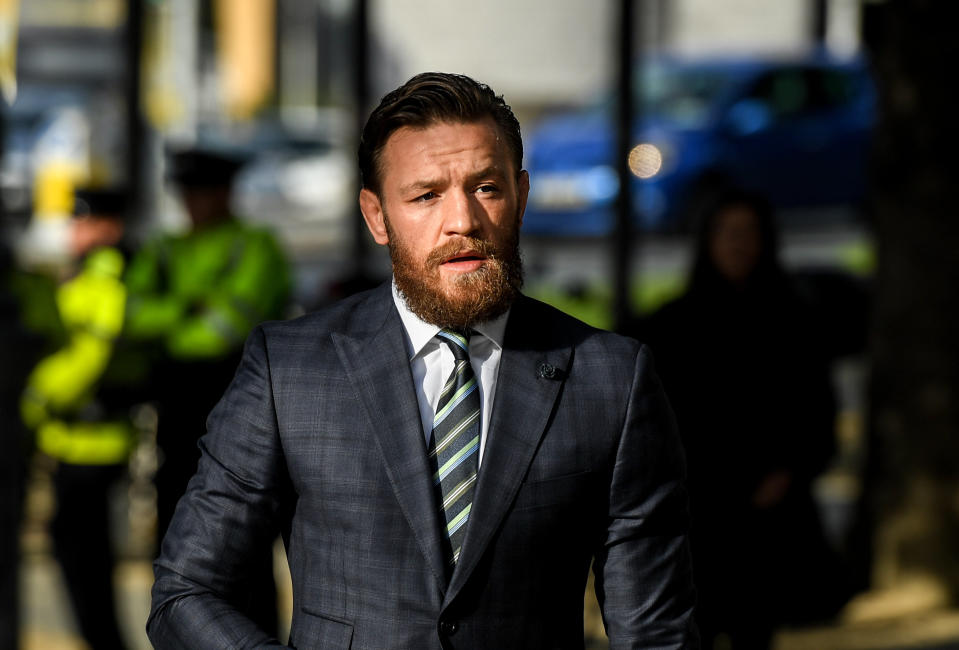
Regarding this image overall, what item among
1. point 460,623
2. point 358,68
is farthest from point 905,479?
point 460,623

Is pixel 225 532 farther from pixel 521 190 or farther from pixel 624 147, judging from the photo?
pixel 624 147

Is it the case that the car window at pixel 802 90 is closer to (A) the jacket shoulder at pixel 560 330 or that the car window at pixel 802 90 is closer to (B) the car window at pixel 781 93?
(B) the car window at pixel 781 93

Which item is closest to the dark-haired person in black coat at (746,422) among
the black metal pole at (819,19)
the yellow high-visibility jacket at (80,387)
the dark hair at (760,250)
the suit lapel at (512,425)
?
the dark hair at (760,250)

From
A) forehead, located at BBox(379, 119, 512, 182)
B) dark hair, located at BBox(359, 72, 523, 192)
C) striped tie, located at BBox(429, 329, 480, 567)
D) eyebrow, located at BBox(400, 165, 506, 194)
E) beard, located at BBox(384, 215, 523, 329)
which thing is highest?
dark hair, located at BBox(359, 72, 523, 192)

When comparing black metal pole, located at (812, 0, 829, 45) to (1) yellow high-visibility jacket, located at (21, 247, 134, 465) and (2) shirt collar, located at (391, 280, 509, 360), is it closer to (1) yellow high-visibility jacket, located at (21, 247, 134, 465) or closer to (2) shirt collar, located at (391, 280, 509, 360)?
(1) yellow high-visibility jacket, located at (21, 247, 134, 465)

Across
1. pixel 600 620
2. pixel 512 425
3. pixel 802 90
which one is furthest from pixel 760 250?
pixel 802 90

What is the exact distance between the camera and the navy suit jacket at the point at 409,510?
220 cm

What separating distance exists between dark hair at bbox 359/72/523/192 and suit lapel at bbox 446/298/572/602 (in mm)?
284

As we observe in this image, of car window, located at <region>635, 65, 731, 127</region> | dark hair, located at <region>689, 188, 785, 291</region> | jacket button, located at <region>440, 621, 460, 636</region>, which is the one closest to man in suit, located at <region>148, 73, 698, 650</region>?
jacket button, located at <region>440, 621, 460, 636</region>

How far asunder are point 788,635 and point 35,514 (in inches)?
170

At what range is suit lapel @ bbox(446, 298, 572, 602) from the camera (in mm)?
2184

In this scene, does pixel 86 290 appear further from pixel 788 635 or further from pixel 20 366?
pixel 788 635

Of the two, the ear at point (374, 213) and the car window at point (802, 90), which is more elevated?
the car window at point (802, 90)

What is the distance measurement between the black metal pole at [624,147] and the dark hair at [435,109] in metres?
5.61
